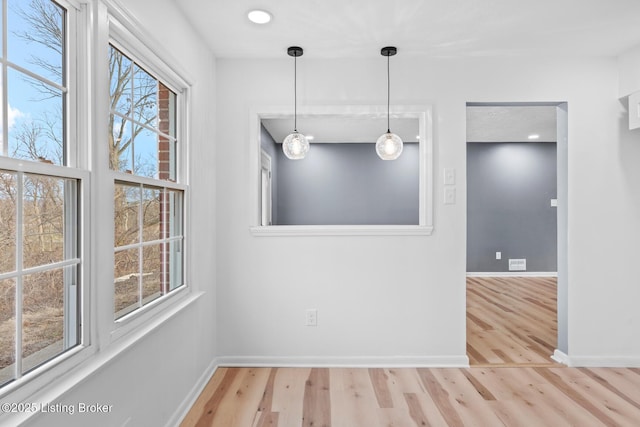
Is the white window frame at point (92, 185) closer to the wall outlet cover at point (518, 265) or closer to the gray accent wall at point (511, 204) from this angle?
the gray accent wall at point (511, 204)

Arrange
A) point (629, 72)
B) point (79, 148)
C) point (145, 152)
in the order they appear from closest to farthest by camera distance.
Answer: point (79, 148)
point (145, 152)
point (629, 72)

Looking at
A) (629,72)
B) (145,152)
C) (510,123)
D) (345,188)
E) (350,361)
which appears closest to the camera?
(145,152)

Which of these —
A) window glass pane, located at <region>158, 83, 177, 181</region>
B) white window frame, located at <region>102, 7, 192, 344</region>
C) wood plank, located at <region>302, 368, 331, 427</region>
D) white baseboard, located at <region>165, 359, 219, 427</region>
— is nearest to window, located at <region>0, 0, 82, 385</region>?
white window frame, located at <region>102, 7, 192, 344</region>

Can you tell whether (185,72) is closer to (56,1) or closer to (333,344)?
(56,1)

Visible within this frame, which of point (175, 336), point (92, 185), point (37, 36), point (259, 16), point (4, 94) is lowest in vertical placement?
point (175, 336)

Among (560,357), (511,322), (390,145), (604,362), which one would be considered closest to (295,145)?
(390,145)

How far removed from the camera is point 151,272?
203cm

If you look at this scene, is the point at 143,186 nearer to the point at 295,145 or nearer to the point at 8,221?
the point at 8,221

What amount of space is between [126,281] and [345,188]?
5540 millimetres

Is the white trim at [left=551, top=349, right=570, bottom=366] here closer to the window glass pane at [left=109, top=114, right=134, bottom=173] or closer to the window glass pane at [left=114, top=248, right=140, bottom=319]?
the window glass pane at [left=114, top=248, right=140, bottom=319]

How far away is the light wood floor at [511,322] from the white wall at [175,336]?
223 centimetres

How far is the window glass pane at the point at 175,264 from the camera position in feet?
7.43

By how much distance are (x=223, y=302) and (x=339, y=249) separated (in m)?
1.05

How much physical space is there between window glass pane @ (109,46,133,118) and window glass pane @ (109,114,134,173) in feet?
0.17
